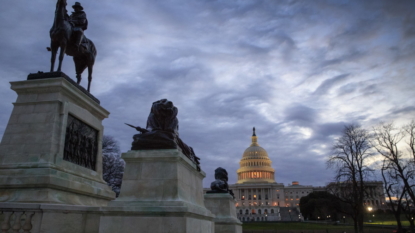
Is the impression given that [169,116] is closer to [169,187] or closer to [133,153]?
[133,153]

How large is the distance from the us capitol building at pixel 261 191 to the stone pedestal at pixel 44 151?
15432cm

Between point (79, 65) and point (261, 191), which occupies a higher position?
point (261, 191)

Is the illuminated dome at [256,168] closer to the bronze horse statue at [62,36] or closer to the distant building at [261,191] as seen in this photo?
the distant building at [261,191]

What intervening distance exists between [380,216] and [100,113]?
355ft

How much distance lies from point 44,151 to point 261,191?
175930 millimetres

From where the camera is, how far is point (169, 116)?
980 centimetres

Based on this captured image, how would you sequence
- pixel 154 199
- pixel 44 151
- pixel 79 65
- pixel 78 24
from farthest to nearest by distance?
pixel 79 65, pixel 78 24, pixel 44 151, pixel 154 199

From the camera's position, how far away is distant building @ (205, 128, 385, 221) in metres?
167

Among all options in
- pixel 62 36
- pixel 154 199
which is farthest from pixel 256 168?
pixel 154 199

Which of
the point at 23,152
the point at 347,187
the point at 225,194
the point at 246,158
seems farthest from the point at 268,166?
the point at 23,152

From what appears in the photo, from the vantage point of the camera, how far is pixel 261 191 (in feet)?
584

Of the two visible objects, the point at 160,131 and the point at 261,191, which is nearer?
the point at 160,131

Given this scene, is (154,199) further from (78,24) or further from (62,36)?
(78,24)

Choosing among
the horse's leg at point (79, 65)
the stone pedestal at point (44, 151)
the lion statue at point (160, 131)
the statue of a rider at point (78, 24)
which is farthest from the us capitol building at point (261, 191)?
the lion statue at point (160, 131)
